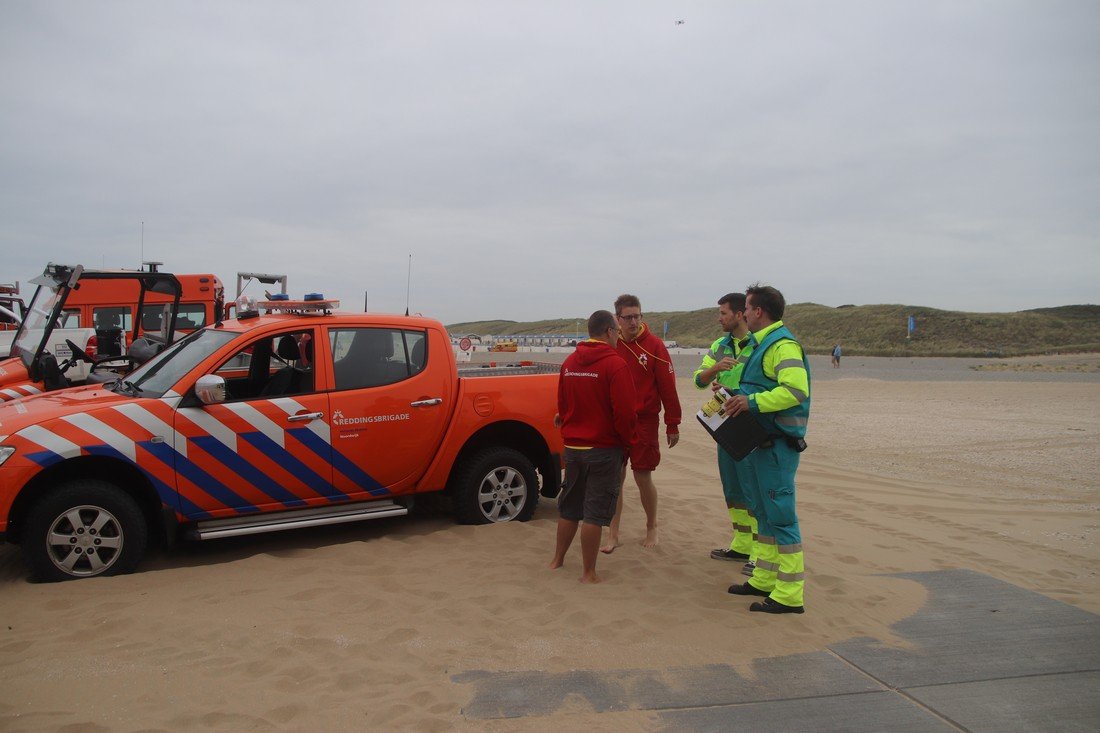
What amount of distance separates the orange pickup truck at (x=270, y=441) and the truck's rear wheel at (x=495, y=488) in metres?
0.01

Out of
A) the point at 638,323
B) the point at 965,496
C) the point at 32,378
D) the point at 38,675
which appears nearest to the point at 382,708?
the point at 38,675

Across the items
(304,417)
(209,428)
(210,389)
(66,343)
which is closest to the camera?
(210,389)

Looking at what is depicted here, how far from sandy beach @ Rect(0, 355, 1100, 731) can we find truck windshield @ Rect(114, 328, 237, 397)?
4.13ft

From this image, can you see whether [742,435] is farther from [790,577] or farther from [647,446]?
[647,446]

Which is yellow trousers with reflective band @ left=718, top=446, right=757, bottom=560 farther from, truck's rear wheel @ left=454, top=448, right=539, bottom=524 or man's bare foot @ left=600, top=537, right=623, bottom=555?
truck's rear wheel @ left=454, top=448, right=539, bottom=524

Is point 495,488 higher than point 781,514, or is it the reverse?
point 781,514

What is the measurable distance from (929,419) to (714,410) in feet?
43.3

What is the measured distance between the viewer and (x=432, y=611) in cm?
477

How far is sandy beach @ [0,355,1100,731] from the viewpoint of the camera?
11.9 ft

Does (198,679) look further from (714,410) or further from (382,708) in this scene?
(714,410)

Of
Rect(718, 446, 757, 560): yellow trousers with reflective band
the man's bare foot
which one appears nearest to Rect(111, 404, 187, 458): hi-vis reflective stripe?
the man's bare foot

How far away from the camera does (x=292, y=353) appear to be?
19.8 feet

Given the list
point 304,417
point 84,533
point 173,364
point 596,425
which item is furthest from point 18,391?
point 596,425

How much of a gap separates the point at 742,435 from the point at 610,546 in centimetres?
178
